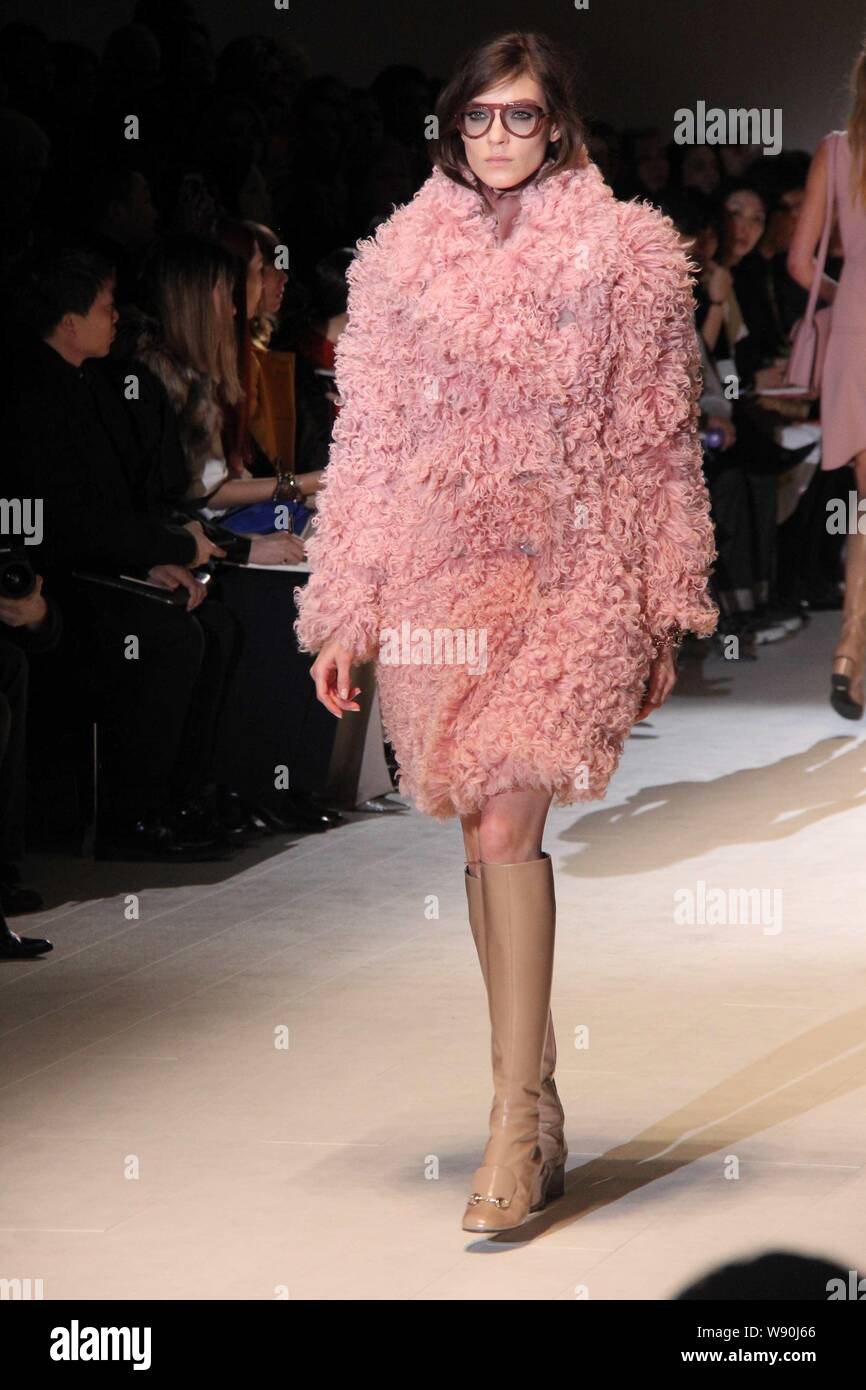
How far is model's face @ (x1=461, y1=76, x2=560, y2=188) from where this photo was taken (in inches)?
119

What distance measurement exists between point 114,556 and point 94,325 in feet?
1.79

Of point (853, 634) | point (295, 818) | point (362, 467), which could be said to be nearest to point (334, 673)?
point (362, 467)

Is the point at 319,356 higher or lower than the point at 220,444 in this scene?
higher

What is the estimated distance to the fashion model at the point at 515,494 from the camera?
301cm

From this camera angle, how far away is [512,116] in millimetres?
3018

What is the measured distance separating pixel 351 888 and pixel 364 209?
11.2 feet

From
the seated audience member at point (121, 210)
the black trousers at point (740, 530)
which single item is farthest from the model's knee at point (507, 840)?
the black trousers at point (740, 530)

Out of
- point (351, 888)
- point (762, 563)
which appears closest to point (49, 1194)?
point (351, 888)

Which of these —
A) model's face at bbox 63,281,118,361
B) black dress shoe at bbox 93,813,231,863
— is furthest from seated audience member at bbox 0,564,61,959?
model's face at bbox 63,281,118,361

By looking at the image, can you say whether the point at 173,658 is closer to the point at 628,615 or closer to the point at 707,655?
the point at 628,615

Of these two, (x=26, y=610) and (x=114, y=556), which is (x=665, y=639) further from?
(x=114, y=556)

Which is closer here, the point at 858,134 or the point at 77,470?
the point at 77,470

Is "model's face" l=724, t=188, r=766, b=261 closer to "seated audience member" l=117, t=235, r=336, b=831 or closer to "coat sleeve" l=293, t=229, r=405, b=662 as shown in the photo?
"seated audience member" l=117, t=235, r=336, b=831

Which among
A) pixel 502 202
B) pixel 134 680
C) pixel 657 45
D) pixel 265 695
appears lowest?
pixel 265 695
